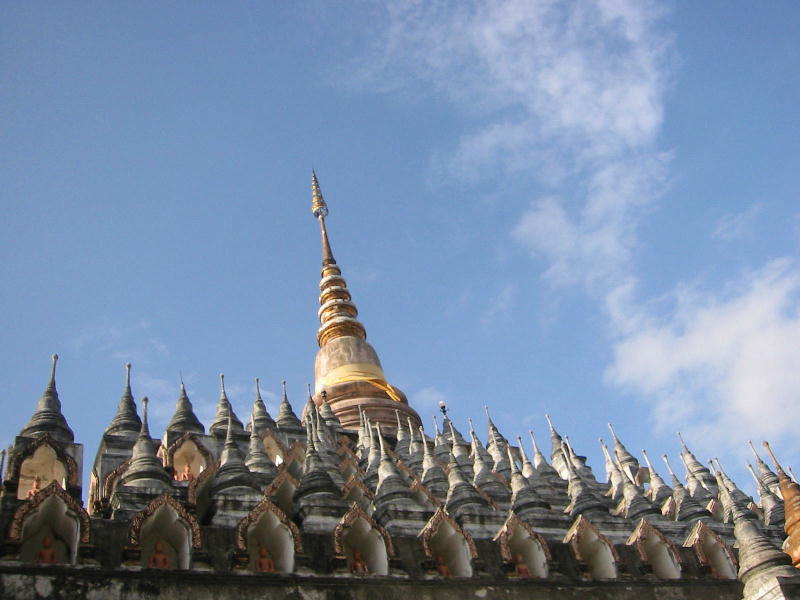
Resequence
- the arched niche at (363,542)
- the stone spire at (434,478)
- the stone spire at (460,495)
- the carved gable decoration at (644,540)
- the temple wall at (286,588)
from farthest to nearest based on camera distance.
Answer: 1. the stone spire at (434,478)
2. the stone spire at (460,495)
3. the carved gable decoration at (644,540)
4. the arched niche at (363,542)
5. the temple wall at (286,588)

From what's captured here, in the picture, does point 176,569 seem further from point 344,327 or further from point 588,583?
point 344,327

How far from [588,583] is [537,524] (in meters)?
2.31

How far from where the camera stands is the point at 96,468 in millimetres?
21891

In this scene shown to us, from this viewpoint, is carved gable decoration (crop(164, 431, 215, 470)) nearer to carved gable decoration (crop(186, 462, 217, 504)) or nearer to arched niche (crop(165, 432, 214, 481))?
arched niche (crop(165, 432, 214, 481))

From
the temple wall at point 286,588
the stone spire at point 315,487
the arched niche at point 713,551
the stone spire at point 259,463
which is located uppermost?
the stone spire at point 259,463

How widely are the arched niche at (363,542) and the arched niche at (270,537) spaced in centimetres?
77

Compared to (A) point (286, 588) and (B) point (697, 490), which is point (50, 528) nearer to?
(A) point (286, 588)

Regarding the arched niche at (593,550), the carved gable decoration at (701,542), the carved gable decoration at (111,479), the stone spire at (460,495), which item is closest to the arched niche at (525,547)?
the arched niche at (593,550)

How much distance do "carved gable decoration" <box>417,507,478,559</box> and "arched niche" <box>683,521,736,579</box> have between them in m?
4.96

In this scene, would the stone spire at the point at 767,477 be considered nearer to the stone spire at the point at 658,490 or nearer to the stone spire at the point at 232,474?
the stone spire at the point at 658,490

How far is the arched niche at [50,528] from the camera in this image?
45.5 ft

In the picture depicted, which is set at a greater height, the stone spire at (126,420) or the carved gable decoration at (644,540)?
the stone spire at (126,420)

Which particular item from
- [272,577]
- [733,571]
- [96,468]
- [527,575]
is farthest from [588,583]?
[96,468]

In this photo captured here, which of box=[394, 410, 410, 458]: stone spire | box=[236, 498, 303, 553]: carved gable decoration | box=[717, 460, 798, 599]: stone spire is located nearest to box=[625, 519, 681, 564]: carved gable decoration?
box=[717, 460, 798, 599]: stone spire
